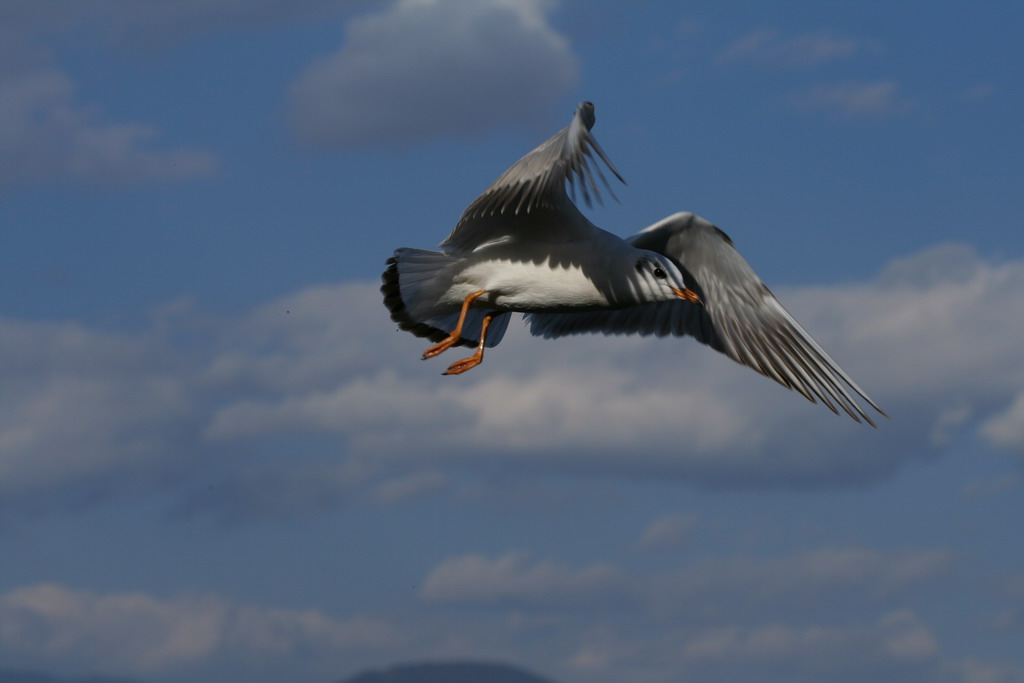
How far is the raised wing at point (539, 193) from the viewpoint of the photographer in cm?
1597

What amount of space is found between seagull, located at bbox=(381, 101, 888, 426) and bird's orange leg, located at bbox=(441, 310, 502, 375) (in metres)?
0.02

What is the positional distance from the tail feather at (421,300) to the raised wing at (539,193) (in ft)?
1.36

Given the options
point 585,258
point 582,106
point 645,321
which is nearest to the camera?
point 582,106

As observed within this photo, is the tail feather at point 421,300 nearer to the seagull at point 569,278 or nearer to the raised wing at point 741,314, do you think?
the seagull at point 569,278

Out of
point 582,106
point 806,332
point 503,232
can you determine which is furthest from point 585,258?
point 806,332

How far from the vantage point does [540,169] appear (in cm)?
1628

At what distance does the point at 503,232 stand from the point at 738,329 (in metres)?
4.32

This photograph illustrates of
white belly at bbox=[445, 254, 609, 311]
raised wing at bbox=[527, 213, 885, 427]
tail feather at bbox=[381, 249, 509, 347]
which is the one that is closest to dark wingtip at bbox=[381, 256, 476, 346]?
tail feather at bbox=[381, 249, 509, 347]

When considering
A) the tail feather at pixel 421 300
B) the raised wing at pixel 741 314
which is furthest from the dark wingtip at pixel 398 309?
the raised wing at pixel 741 314

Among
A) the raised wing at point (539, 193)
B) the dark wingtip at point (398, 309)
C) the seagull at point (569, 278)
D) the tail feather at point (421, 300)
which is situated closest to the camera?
the raised wing at point (539, 193)

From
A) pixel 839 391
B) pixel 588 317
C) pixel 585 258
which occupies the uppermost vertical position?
pixel 588 317

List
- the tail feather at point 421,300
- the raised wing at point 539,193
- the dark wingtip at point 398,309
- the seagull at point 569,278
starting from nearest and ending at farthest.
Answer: the raised wing at point 539,193
the seagull at point 569,278
the tail feather at point 421,300
the dark wingtip at point 398,309

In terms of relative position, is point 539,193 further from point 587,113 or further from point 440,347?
point 440,347

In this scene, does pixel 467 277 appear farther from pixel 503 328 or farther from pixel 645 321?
pixel 645 321
